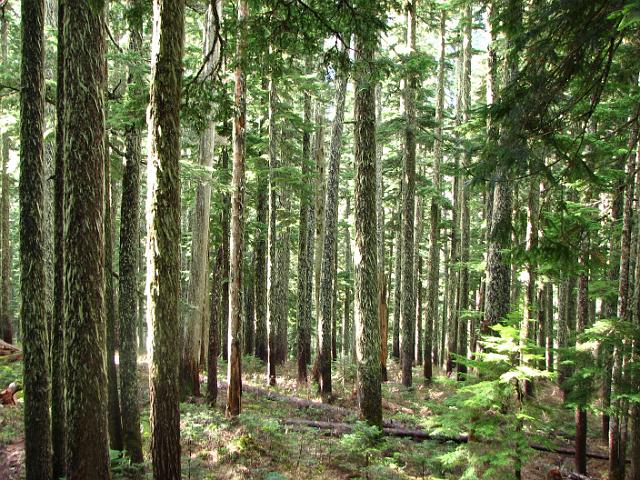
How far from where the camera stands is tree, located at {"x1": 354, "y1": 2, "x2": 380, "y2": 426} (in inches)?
396

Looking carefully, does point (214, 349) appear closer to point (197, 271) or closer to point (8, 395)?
point (197, 271)

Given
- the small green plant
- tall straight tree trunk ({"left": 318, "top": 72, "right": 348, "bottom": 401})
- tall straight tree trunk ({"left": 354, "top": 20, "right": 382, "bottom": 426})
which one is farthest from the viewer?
tall straight tree trunk ({"left": 318, "top": 72, "right": 348, "bottom": 401})

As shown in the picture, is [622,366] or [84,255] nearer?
[84,255]

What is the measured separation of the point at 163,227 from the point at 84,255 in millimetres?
1561

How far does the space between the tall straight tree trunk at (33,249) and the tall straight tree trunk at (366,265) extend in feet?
19.8

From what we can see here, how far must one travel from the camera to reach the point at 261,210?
22203 millimetres

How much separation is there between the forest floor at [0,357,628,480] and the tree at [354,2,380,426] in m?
0.91

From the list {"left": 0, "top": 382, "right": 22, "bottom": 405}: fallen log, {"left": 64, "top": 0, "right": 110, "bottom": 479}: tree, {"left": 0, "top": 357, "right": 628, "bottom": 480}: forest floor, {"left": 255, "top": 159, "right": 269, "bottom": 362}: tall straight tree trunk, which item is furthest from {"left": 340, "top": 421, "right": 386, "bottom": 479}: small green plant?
{"left": 255, "top": 159, "right": 269, "bottom": 362}: tall straight tree trunk

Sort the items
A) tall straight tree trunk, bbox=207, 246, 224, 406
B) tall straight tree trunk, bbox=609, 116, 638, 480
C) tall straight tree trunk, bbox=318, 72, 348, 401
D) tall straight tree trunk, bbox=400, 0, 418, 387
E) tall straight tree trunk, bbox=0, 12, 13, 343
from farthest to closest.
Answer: tall straight tree trunk, bbox=0, 12, 13, 343 < tall straight tree trunk, bbox=400, 0, 418, 387 < tall straight tree trunk, bbox=318, 72, 348, 401 < tall straight tree trunk, bbox=207, 246, 224, 406 < tall straight tree trunk, bbox=609, 116, 638, 480

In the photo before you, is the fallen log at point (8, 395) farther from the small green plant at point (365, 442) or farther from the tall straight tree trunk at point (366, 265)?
the tall straight tree trunk at point (366, 265)

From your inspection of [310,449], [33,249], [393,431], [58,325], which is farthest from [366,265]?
[33,249]

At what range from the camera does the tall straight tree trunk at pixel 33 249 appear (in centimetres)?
684

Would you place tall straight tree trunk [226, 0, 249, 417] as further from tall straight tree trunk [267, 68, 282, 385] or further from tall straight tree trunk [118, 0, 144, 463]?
tall straight tree trunk [267, 68, 282, 385]

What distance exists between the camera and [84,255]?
564cm
